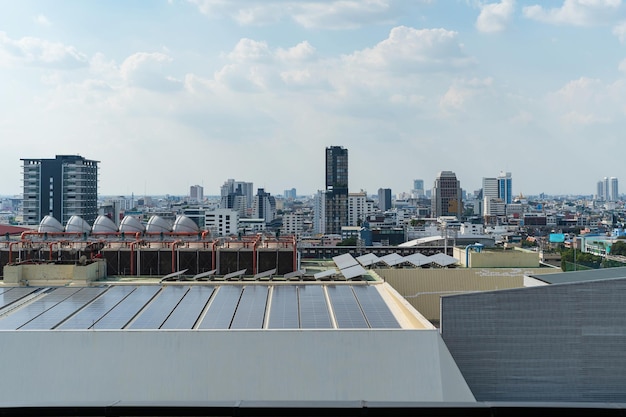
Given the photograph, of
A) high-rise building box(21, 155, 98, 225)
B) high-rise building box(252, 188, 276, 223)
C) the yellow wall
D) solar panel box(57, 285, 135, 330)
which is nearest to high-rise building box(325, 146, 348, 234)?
high-rise building box(252, 188, 276, 223)

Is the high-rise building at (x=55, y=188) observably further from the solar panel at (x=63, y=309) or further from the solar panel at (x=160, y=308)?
the solar panel at (x=160, y=308)

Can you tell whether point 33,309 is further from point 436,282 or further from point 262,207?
point 262,207

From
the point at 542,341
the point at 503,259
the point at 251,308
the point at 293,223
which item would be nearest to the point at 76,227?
the point at 251,308

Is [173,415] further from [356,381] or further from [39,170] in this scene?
[39,170]

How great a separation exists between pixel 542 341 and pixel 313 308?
20.8 feet

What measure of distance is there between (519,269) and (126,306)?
21.3m

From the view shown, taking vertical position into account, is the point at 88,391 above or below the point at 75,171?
below

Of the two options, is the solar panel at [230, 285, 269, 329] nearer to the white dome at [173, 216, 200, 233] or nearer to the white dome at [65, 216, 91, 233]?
the white dome at [173, 216, 200, 233]

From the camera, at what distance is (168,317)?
1568cm

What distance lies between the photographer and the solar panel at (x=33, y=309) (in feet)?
49.6

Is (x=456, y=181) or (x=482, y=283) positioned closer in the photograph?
(x=482, y=283)

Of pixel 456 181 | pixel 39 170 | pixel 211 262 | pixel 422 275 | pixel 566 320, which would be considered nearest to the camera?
pixel 566 320

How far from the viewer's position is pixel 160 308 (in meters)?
16.9

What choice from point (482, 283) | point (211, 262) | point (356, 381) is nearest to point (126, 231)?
point (211, 262)
